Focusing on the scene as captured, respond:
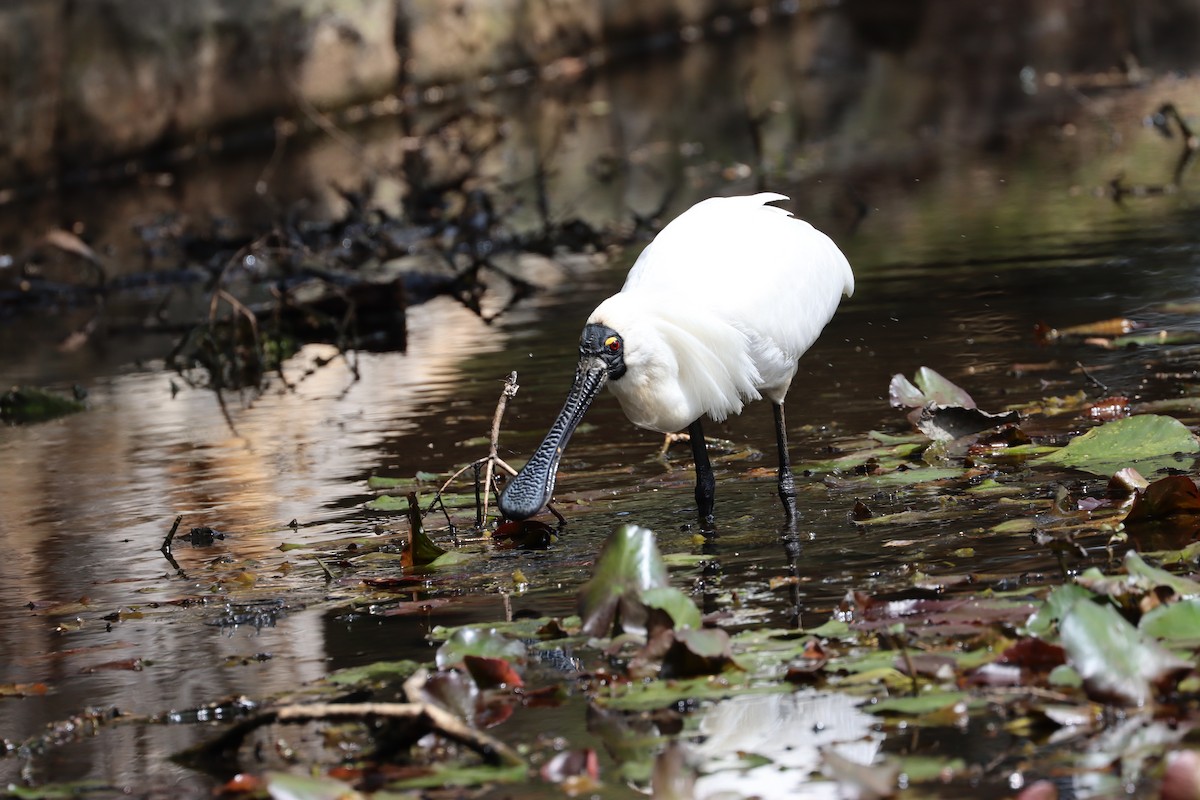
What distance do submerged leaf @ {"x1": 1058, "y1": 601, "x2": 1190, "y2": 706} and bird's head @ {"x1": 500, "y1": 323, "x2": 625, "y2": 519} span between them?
2134 mm

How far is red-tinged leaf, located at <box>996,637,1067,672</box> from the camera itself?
14.8 ft

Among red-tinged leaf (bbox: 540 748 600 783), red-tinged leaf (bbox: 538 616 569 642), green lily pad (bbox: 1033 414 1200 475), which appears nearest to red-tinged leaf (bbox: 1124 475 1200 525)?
green lily pad (bbox: 1033 414 1200 475)

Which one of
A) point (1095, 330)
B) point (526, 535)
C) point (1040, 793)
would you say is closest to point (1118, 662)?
point (1040, 793)

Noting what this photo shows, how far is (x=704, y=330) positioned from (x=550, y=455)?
25.5 inches

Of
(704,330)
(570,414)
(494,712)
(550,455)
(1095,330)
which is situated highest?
(704,330)

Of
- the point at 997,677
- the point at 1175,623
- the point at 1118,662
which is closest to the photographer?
the point at 1118,662

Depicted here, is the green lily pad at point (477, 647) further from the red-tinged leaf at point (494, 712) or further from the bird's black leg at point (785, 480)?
the bird's black leg at point (785, 480)

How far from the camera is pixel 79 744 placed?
16.0 ft

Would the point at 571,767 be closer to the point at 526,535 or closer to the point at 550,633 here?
the point at 550,633

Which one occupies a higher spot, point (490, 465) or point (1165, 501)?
point (490, 465)

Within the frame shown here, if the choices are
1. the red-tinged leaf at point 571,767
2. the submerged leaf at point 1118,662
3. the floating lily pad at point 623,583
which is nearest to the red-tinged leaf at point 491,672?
the floating lily pad at point 623,583

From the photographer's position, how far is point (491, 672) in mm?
4906

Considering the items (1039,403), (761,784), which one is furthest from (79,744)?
(1039,403)

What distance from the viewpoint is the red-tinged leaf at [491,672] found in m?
4.89
